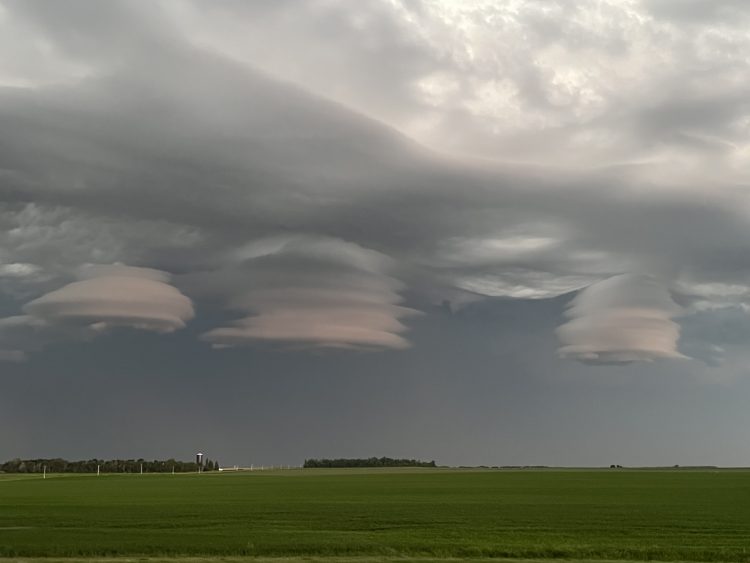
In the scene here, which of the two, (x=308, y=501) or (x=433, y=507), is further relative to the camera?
(x=308, y=501)

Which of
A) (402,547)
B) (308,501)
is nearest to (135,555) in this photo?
(402,547)

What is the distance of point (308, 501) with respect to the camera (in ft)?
219

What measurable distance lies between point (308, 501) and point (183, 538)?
94.8 feet

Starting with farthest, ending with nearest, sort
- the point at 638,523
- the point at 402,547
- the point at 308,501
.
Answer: the point at 308,501
the point at 638,523
the point at 402,547

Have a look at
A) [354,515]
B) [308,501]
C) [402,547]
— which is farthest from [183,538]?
[308,501]

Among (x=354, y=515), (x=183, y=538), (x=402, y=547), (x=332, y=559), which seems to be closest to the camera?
(x=332, y=559)

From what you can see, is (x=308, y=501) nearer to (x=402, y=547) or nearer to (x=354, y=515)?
(x=354, y=515)

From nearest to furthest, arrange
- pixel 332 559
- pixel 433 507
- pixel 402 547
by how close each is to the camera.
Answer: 1. pixel 332 559
2. pixel 402 547
3. pixel 433 507

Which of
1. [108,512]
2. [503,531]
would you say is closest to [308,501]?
[108,512]

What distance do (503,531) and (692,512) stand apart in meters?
19.4

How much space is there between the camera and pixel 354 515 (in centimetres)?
5134

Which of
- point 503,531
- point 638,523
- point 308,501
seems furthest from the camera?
point 308,501

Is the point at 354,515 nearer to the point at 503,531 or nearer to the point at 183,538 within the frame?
the point at 503,531

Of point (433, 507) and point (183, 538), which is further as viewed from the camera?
point (433, 507)
